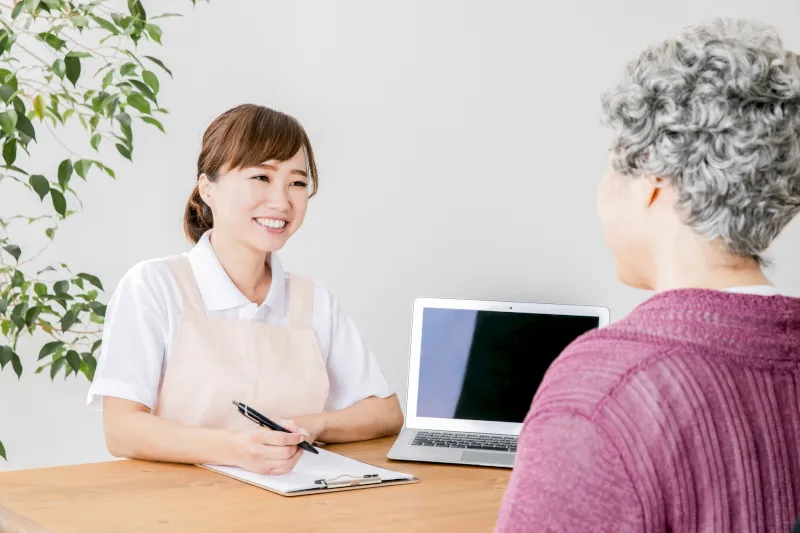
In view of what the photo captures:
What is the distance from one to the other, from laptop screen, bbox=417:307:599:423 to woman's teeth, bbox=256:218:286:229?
16.1 inches

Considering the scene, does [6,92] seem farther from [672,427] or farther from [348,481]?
[672,427]

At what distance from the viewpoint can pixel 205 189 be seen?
2.16 meters

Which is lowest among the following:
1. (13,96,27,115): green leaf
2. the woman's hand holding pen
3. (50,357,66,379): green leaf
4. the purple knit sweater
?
(50,357,66,379): green leaf

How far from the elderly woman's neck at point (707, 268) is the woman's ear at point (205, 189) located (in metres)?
1.43

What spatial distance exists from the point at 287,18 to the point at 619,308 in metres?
1.31

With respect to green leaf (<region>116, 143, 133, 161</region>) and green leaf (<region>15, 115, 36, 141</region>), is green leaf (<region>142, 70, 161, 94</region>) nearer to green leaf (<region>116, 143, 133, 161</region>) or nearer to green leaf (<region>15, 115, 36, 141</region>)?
green leaf (<region>116, 143, 133, 161</region>)

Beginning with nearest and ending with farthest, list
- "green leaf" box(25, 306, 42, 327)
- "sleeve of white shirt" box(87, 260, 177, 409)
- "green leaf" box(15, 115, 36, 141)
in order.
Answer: "sleeve of white shirt" box(87, 260, 177, 409)
"green leaf" box(15, 115, 36, 141)
"green leaf" box(25, 306, 42, 327)

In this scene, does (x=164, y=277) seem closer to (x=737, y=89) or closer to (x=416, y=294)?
(x=416, y=294)

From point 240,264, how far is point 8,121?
634 mm

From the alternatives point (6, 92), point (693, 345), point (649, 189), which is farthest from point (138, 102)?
point (693, 345)

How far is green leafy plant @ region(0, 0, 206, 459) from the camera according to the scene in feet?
7.45

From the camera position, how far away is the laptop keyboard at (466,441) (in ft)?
6.19

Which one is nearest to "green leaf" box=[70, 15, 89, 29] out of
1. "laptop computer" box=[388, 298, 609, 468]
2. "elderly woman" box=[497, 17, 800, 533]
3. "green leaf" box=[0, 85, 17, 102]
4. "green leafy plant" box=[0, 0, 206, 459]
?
"green leafy plant" box=[0, 0, 206, 459]

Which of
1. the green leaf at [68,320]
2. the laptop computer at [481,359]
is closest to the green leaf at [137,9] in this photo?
the green leaf at [68,320]
